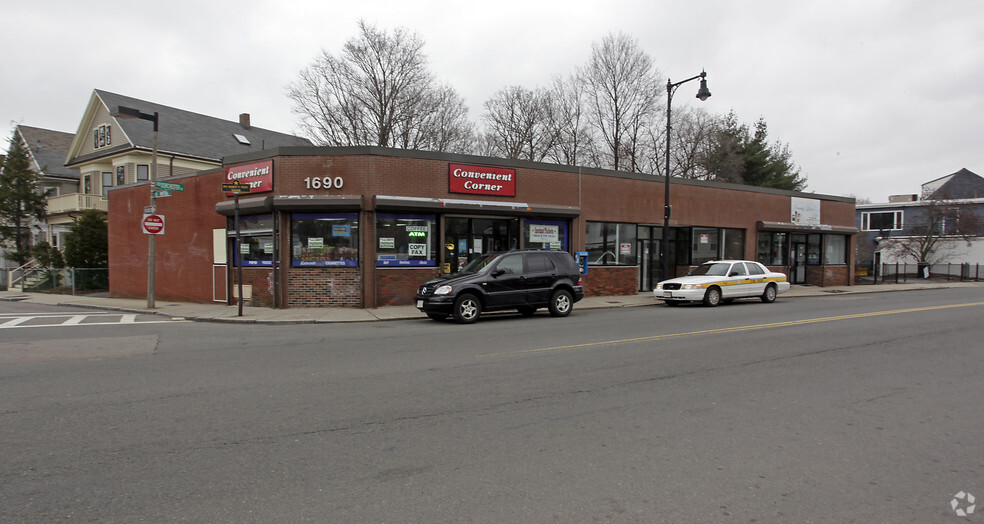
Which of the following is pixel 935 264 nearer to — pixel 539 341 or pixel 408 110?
pixel 408 110

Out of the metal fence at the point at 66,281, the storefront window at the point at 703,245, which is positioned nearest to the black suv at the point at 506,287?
the storefront window at the point at 703,245

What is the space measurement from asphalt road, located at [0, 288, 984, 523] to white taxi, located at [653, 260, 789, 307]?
309 inches

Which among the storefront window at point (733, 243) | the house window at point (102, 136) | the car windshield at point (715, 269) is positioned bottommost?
the car windshield at point (715, 269)

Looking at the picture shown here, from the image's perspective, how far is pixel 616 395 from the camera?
231 inches

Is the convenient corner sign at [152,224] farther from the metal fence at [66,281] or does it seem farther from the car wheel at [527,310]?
the car wheel at [527,310]

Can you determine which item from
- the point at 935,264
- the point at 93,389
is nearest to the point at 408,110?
the point at 93,389

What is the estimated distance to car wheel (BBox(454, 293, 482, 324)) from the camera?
12.5m

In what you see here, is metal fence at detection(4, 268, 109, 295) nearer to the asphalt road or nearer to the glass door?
the glass door

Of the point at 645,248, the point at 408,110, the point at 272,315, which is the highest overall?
the point at 408,110

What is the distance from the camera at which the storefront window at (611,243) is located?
2017cm

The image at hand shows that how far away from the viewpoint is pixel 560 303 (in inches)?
560

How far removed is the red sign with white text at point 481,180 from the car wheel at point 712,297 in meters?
7.26

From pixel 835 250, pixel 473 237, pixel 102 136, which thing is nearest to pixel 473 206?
pixel 473 237

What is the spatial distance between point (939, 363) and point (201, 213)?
799 inches
